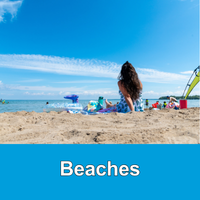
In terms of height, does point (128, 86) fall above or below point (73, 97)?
below

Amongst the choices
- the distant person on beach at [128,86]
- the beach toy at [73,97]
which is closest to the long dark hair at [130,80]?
the distant person on beach at [128,86]

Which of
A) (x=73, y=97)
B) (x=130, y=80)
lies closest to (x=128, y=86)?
(x=130, y=80)

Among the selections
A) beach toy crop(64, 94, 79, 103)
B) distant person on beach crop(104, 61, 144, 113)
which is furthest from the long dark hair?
beach toy crop(64, 94, 79, 103)

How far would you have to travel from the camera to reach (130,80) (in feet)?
9.31

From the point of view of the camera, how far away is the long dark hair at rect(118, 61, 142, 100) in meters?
2.84

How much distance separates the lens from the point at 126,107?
303 centimetres

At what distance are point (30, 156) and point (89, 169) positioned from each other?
430mm

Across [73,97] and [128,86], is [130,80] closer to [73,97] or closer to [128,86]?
[128,86]

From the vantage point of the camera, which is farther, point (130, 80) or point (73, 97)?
point (73, 97)

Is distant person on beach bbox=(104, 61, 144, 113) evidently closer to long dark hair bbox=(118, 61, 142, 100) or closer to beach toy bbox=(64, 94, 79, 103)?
long dark hair bbox=(118, 61, 142, 100)

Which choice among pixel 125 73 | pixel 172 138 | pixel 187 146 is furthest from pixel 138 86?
pixel 187 146

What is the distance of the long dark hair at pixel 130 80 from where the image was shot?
2842 millimetres

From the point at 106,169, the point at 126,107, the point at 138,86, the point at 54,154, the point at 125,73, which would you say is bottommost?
the point at 106,169

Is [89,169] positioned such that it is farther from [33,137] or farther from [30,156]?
[33,137]
